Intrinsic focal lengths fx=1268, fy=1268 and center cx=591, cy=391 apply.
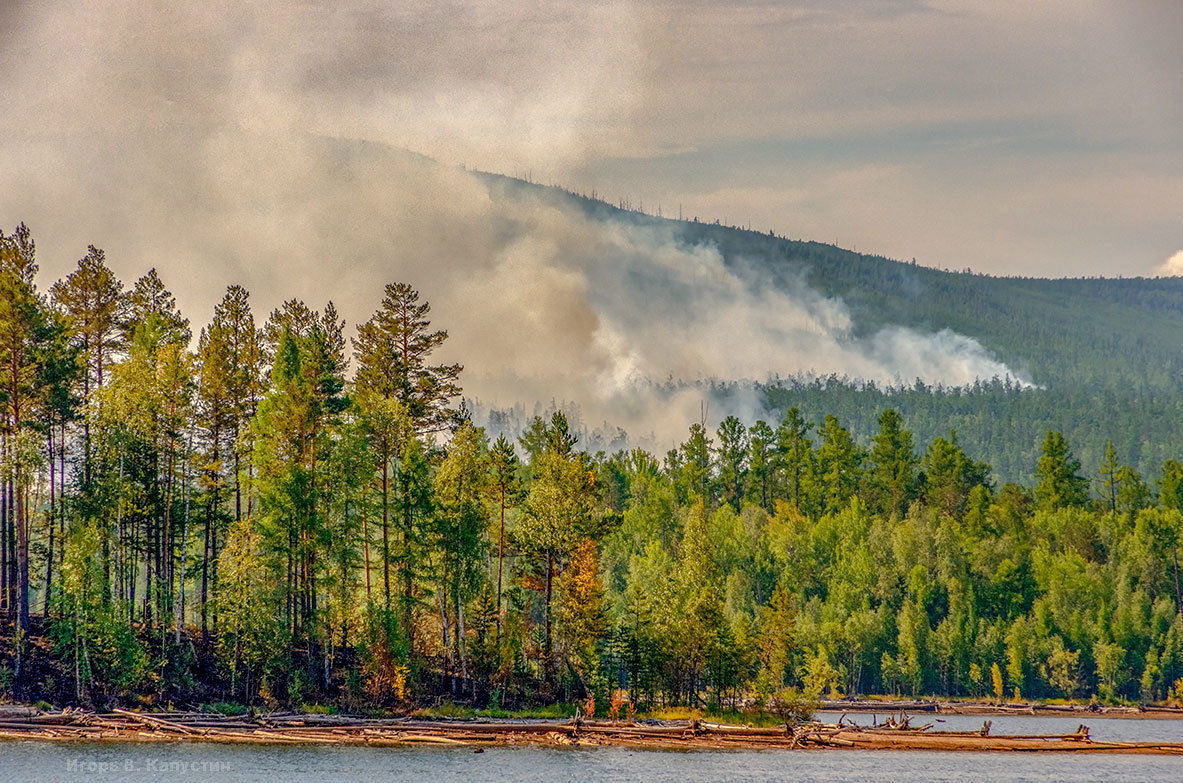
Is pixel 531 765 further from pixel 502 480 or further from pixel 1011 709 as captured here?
pixel 1011 709

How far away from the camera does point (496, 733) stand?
77.3m

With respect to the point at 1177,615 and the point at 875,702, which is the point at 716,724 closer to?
the point at 875,702

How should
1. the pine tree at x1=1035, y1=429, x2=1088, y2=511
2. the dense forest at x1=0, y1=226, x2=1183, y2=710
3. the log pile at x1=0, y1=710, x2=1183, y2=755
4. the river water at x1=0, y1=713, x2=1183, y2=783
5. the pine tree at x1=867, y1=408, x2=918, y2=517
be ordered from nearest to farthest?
1. the river water at x1=0, y1=713, x2=1183, y2=783
2. the log pile at x1=0, y1=710, x2=1183, y2=755
3. the dense forest at x1=0, y1=226, x2=1183, y2=710
4. the pine tree at x1=867, y1=408, x2=918, y2=517
5. the pine tree at x1=1035, y1=429, x2=1088, y2=511

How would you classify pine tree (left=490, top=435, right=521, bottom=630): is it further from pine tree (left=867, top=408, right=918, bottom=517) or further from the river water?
pine tree (left=867, top=408, right=918, bottom=517)

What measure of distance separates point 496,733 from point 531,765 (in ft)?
30.4

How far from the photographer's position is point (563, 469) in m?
90.2

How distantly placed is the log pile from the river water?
34.4 inches

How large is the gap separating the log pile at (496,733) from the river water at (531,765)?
873 millimetres

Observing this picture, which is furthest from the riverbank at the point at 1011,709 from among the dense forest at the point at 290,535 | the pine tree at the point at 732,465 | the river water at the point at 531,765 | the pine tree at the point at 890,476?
the pine tree at the point at 732,465

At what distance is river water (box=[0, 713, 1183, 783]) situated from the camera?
202 ft

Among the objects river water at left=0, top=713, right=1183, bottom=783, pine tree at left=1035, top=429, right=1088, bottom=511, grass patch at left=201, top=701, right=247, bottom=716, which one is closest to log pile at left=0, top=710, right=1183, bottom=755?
grass patch at left=201, top=701, right=247, bottom=716

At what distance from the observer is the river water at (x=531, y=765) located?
61531 millimetres

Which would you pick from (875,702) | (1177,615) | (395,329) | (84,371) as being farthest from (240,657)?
(1177,615)

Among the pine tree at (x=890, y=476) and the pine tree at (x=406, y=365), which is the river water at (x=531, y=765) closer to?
the pine tree at (x=406, y=365)
